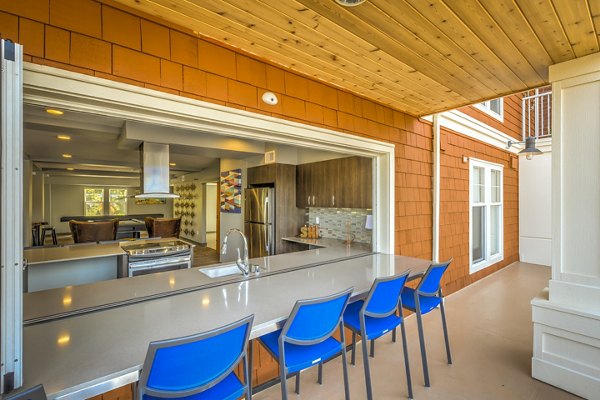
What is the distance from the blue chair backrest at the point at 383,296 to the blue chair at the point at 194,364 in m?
0.98

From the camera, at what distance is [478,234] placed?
5309 mm

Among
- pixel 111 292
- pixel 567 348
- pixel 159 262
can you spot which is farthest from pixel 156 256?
pixel 567 348

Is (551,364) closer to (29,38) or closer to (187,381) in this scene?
(187,381)

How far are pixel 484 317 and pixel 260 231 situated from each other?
11.5ft

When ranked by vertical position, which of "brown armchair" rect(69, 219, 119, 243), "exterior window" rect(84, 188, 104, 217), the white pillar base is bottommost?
the white pillar base

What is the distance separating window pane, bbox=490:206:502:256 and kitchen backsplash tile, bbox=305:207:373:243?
3.39 metres

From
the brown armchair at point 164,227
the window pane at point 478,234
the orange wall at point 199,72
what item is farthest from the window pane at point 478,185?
the brown armchair at point 164,227

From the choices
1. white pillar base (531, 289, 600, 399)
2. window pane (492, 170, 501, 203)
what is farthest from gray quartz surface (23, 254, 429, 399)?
window pane (492, 170, 501, 203)

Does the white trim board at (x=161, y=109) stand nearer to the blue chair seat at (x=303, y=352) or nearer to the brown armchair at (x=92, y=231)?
the blue chair seat at (x=303, y=352)

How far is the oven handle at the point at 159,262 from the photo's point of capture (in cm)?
Result: 351

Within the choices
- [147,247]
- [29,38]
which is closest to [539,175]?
[147,247]

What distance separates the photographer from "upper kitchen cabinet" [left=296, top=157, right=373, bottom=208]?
373 centimetres

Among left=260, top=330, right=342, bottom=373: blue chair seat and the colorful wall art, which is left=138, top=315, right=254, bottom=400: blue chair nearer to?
left=260, top=330, right=342, bottom=373: blue chair seat

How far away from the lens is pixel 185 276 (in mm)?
2293
